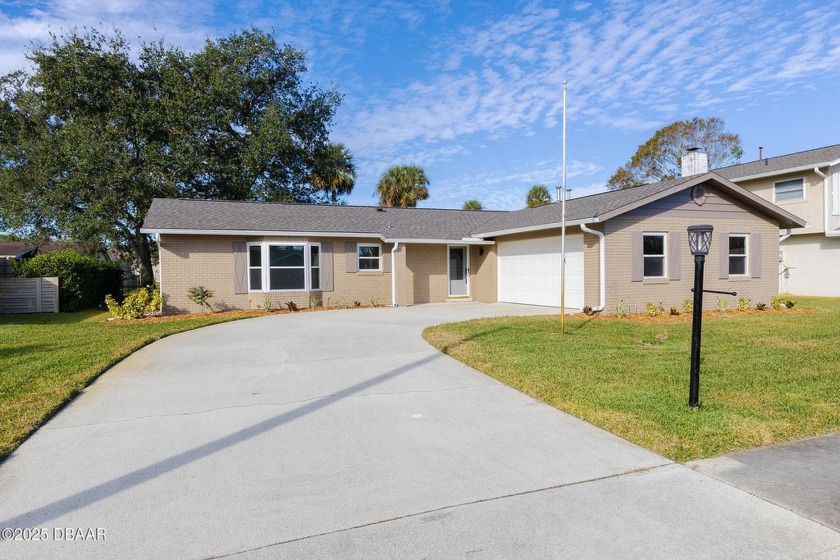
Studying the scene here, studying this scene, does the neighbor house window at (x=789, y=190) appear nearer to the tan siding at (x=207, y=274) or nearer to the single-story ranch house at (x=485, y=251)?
the single-story ranch house at (x=485, y=251)

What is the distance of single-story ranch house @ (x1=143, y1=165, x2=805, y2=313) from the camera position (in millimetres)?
14086

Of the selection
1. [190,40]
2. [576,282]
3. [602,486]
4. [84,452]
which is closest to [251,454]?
[84,452]

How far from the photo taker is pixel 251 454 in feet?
13.5

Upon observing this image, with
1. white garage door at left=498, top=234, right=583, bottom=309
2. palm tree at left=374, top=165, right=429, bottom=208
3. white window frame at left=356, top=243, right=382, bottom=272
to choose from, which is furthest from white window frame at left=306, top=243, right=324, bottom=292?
palm tree at left=374, top=165, right=429, bottom=208

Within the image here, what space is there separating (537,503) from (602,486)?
1.80 feet

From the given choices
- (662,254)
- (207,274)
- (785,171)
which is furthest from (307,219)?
(785,171)

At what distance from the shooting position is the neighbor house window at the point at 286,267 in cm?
1614

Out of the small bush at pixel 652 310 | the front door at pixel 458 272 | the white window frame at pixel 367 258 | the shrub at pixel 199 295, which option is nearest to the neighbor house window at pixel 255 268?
the shrub at pixel 199 295

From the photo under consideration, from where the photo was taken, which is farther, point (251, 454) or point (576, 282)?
point (576, 282)

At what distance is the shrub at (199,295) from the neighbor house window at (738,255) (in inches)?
631

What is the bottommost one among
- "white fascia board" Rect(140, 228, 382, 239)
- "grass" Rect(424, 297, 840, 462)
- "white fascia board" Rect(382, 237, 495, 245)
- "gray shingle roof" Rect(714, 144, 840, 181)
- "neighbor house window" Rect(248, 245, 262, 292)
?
"grass" Rect(424, 297, 840, 462)

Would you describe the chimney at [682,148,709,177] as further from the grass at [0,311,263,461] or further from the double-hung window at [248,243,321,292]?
the grass at [0,311,263,461]

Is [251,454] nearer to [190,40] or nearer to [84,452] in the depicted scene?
[84,452]

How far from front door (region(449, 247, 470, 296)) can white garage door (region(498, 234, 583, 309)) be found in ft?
5.35
